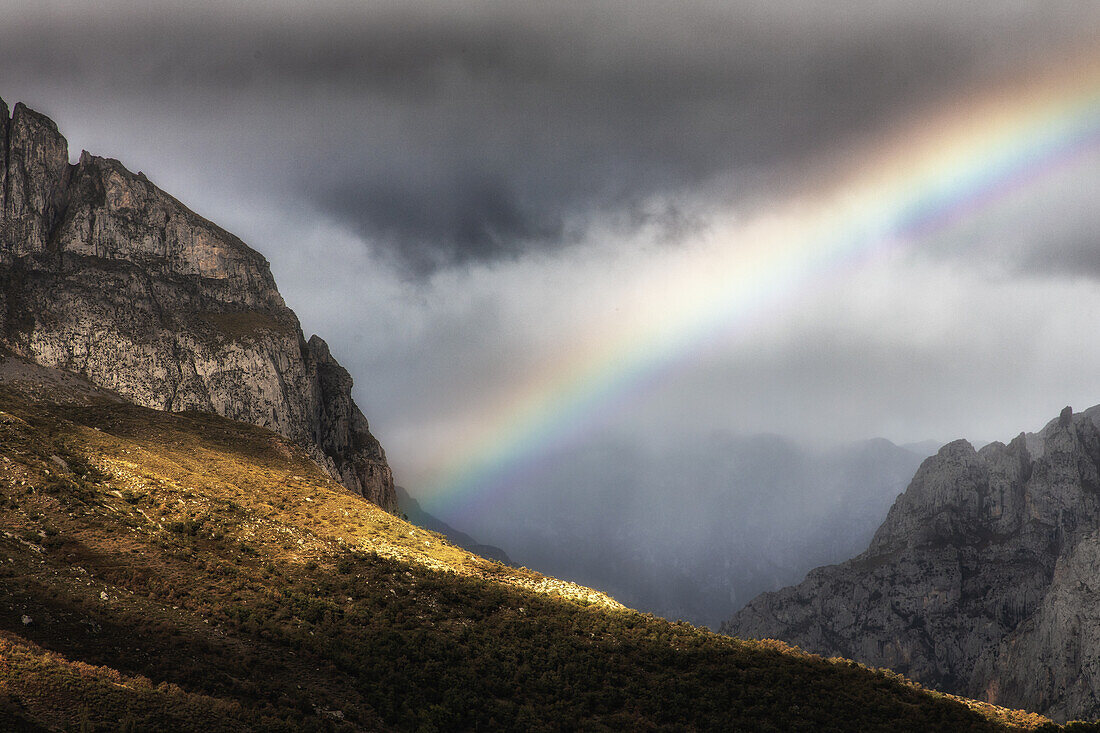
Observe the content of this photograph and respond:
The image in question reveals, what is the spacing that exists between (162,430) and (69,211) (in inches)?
4328

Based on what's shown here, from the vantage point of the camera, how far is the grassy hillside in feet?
111

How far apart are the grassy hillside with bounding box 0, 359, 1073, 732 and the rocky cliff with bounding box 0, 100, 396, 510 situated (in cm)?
8322

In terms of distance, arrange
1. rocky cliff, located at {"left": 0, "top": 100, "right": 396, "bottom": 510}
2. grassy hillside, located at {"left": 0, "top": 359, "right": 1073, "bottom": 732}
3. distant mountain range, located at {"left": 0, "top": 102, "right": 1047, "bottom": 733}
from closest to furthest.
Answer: grassy hillside, located at {"left": 0, "top": 359, "right": 1073, "bottom": 732} < distant mountain range, located at {"left": 0, "top": 102, "right": 1047, "bottom": 733} < rocky cliff, located at {"left": 0, "top": 100, "right": 396, "bottom": 510}

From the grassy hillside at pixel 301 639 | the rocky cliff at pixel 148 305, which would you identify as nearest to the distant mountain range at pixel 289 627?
the grassy hillside at pixel 301 639

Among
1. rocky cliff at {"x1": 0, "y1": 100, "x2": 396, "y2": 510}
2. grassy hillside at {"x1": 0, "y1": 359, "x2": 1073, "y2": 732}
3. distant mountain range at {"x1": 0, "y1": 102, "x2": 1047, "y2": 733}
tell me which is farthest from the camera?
rocky cliff at {"x1": 0, "y1": 100, "x2": 396, "y2": 510}

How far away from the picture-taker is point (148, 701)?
29.8 metres

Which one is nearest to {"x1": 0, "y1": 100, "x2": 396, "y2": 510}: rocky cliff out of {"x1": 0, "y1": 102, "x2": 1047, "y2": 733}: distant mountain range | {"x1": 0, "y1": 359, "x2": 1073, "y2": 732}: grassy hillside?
{"x1": 0, "y1": 102, "x2": 1047, "y2": 733}: distant mountain range

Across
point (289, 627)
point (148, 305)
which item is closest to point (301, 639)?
point (289, 627)

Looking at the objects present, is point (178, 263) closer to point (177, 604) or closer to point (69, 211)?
point (69, 211)

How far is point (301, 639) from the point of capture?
45.5 meters

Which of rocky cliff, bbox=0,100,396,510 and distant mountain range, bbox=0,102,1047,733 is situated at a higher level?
rocky cliff, bbox=0,100,396,510

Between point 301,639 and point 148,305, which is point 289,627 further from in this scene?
point 148,305

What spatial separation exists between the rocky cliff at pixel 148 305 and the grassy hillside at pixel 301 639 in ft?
273

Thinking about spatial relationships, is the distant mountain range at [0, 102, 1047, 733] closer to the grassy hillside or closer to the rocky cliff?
the grassy hillside
